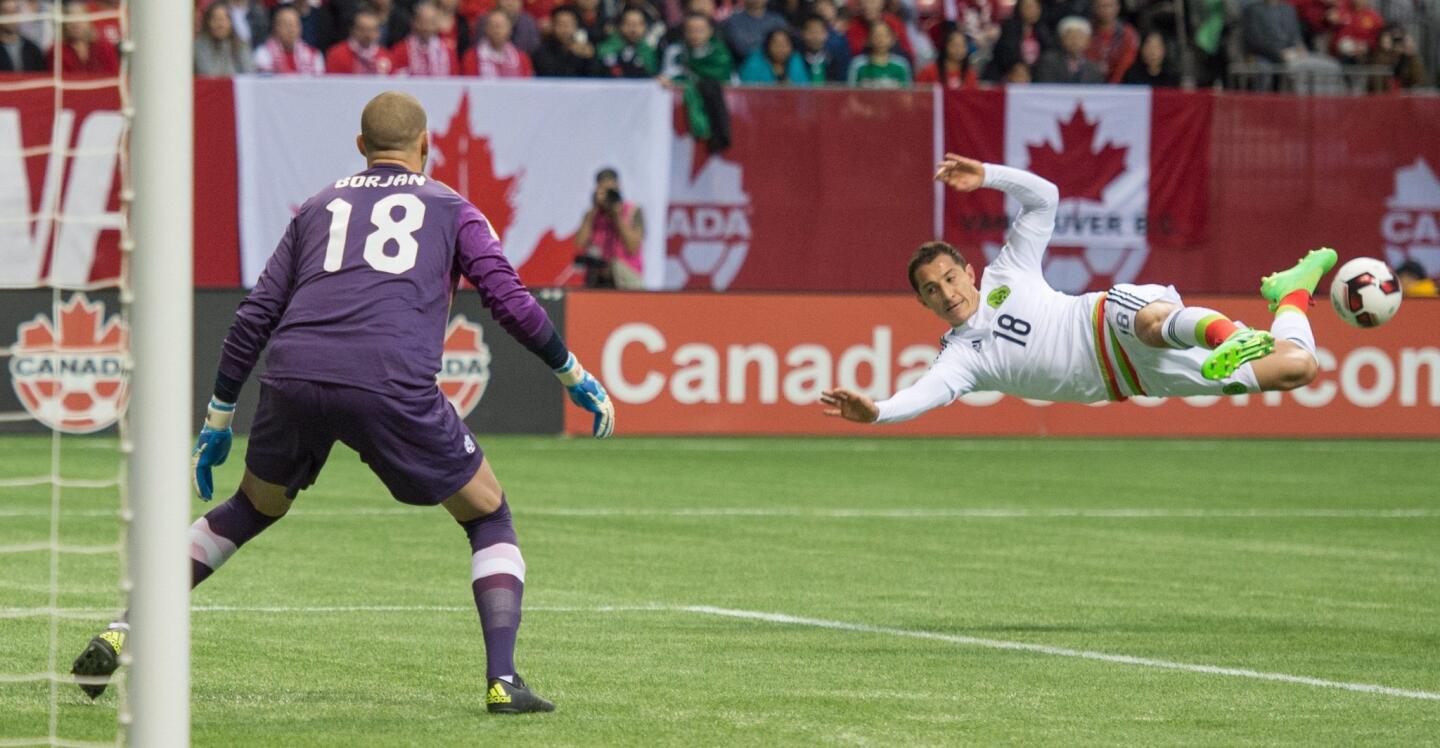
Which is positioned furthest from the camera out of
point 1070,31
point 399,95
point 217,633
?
point 1070,31

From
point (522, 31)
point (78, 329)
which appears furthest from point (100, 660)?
point (522, 31)

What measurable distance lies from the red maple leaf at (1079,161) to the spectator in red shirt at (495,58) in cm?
536

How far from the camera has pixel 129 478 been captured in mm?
5133

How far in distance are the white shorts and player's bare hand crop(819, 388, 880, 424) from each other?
1.46 metres

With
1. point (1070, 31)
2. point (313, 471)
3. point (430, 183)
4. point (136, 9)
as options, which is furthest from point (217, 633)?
point (1070, 31)

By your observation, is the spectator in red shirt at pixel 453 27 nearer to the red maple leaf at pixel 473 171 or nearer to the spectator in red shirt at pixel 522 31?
the spectator in red shirt at pixel 522 31

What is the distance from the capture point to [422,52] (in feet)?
72.8

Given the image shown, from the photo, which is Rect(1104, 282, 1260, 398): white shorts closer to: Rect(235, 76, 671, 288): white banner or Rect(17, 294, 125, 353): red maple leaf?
Rect(17, 294, 125, 353): red maple leaf

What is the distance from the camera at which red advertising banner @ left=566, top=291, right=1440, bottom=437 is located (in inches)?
779

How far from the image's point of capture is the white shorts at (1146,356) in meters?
9.66

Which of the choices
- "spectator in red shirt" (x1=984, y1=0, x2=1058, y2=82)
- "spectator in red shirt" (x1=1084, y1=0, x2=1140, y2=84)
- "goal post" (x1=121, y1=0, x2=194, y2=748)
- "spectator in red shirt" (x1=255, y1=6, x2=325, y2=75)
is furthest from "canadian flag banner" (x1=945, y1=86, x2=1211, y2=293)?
"goal post" (x1=121, y1=0, x2=194, y2=748)

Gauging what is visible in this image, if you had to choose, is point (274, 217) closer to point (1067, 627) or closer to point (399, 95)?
point (1067, 627)

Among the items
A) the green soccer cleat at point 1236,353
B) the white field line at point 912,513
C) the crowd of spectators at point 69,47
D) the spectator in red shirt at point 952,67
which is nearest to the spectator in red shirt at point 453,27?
the crowd of spectators at point 69,47

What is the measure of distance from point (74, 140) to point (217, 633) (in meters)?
12.9
